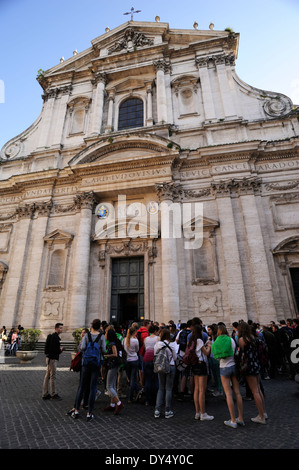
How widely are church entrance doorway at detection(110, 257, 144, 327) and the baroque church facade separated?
2.3 inches

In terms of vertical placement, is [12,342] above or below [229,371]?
above

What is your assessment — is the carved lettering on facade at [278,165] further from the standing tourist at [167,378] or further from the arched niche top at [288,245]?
the standing tourist at [167,378]

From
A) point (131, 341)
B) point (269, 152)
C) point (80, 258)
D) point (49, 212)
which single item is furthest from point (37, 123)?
point (131, 341)

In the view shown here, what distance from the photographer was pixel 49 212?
54.4ft

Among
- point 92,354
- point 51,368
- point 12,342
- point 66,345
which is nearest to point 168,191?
point 66,345

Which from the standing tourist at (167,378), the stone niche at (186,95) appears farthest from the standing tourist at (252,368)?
the stone niche at (186,95)

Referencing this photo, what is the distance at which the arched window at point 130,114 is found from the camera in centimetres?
1862

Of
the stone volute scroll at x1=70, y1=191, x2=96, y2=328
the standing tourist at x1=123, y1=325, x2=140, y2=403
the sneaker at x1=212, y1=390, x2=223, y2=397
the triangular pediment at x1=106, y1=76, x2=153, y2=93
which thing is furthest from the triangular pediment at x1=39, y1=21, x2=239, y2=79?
the sneaker at x1=212, y1=390, x2=223, y2=397

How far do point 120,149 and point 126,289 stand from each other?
843 cm

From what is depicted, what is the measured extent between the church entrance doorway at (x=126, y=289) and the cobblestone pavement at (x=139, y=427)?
8.03 metres

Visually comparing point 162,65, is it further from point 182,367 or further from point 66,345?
point 182,367

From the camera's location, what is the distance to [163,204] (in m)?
14.2

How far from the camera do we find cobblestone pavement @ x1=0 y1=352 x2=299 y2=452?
11.9 feet

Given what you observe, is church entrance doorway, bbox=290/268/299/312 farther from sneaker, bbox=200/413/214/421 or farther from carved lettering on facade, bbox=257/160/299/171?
sneaker, bbox=200/413/214/421
